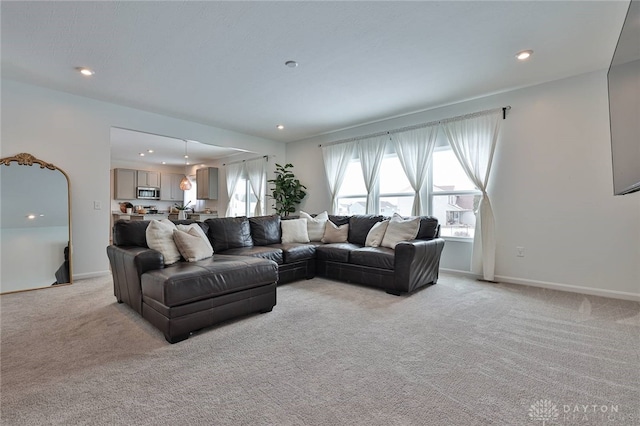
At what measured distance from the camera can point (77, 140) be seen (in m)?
3.98

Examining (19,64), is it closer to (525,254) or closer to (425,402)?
(425,402)

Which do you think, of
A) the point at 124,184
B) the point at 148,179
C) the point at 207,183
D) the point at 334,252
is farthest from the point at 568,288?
the point at 124,184

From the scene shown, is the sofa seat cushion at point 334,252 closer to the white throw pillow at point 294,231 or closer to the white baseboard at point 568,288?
the white throw pillow at point 294,231

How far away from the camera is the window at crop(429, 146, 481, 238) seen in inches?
167

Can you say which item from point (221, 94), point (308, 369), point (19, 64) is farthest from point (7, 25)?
point (308, 369)

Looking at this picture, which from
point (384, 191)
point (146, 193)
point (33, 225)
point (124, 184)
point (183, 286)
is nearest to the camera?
point (183, 286)

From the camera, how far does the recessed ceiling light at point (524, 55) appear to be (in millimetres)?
2855

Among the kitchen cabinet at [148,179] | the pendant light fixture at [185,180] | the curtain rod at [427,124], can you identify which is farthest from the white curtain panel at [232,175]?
the curtain rod at [427,124]

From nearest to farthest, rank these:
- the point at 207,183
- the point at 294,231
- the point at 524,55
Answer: the point at 524,55 < the point at 294,231 < the point at 207,183

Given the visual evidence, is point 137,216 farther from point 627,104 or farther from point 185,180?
point 627,104

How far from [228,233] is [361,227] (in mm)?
1949

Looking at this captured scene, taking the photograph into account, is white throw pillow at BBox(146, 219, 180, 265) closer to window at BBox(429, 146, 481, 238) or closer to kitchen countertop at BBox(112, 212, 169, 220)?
window at BBox(429, 146, 481, 238)

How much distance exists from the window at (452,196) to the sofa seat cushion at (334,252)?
1526 millimetres

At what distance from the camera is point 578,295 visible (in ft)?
10.7
